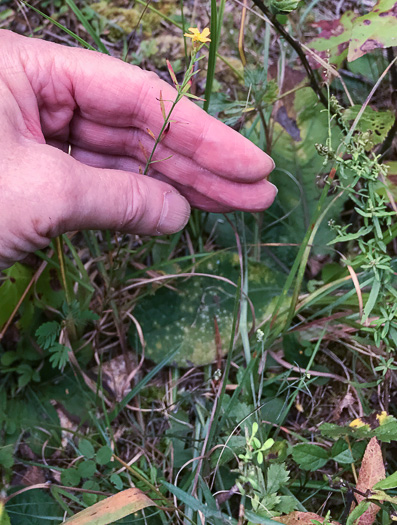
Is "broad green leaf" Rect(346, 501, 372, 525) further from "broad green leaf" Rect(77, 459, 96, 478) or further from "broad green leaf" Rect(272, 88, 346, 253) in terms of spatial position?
"broad green leaf" Rect(272, 88, 346, 253)

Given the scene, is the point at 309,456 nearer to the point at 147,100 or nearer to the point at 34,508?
the point at 34,508

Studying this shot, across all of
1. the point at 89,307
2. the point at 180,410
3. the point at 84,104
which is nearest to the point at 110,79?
the point at 84,104

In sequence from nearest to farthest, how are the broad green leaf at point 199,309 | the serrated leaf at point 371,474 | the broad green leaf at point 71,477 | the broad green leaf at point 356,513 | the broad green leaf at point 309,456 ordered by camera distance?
the broad green leaf at point 356,513 → the serrated leaf at point 371,474 → the broad green leaf at point 309,456 → the broad green leaf at point 71,477 → the broad green leaf at point 199,309

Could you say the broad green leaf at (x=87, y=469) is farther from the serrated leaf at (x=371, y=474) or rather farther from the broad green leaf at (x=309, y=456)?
the serrated leaf at (x=371, y=474)

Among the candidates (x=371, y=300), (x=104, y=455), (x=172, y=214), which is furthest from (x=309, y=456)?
(x=172, y=214)

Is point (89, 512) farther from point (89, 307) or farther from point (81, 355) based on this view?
point (89, 307)

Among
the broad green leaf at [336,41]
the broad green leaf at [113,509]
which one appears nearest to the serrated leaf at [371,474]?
the broad green leaf at [113,509]

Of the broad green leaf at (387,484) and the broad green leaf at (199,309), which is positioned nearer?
the broad green leaf at (387,484)
